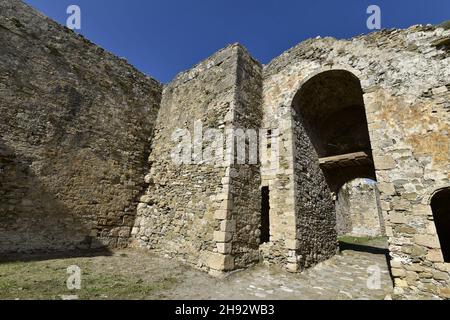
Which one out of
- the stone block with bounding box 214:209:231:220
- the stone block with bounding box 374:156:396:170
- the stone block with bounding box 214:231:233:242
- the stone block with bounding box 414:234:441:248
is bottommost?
the stone block with bounding box 214:231:233:242

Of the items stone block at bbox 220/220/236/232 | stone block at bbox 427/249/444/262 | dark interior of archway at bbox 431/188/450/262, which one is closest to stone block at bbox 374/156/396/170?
stone block at bbox 427/249/444/262

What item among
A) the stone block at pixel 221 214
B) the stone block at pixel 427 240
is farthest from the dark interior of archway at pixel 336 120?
the stone block at pixel 221 214

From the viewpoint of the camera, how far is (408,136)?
16.8 ft

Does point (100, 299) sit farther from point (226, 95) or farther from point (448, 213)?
point (448, 213)

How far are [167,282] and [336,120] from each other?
8.13 meters

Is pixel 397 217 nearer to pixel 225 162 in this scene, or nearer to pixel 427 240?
pixel 427 240

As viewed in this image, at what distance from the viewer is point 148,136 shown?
9023mm

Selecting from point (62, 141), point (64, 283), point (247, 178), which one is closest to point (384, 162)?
point (247, 178)

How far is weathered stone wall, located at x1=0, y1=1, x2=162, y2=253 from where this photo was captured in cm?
594

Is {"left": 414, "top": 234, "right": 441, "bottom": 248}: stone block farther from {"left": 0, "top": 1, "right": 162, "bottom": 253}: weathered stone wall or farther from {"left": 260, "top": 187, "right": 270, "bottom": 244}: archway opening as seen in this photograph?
{"left": 0, "top": 1, "right": 162, "bottom": 253}: weathered stone wall

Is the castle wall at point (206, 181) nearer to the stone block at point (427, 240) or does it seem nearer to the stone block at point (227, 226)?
the stone block at point (227, 226)

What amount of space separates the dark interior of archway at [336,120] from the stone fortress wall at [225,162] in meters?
0.05

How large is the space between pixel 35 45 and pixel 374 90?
9.23 metres

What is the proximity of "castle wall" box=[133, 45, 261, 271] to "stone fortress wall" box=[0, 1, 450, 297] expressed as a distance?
42mm
